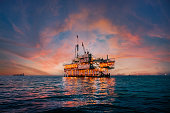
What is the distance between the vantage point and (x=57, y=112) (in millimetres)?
10820

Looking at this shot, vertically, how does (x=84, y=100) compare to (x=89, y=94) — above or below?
above

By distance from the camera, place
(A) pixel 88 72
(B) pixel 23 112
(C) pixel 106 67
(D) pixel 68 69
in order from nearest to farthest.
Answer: (B) pixel 23 112 < (C) pixel 106 67 < (A) pixel 88 72 < (D) pixel 68 69

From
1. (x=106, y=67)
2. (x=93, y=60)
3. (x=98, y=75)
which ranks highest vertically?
(x=93, y=60)

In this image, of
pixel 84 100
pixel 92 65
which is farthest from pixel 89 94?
pixel 92 65

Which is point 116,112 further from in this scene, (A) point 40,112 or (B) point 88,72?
(B) point 88,72

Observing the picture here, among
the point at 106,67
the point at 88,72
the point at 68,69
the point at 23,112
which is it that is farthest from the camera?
the point at 68,69

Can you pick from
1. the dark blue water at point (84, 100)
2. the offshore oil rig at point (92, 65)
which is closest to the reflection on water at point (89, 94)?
the dark blue water at point (84, 100)

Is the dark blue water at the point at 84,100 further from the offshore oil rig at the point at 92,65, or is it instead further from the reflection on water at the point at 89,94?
the offshore oil rig at the point at 92,65

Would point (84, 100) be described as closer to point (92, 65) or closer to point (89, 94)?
point (89, 94)

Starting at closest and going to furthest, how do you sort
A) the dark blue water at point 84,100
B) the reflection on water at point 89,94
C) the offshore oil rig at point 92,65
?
1. the dark blue water at point 84,100
2. the reflection on water at point 89,94
3. the offshore oil rig at point 92,65

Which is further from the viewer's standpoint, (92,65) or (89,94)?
(92,65)

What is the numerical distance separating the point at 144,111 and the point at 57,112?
815 centimetres

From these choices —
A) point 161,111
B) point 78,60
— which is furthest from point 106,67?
point 161,111

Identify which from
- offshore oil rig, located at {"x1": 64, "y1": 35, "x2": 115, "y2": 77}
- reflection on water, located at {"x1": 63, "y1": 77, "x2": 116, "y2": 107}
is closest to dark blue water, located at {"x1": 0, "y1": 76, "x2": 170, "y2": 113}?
reflection on water, located at {"x1": 63, "y1": 77, "x2": 116, "y2": 107}
